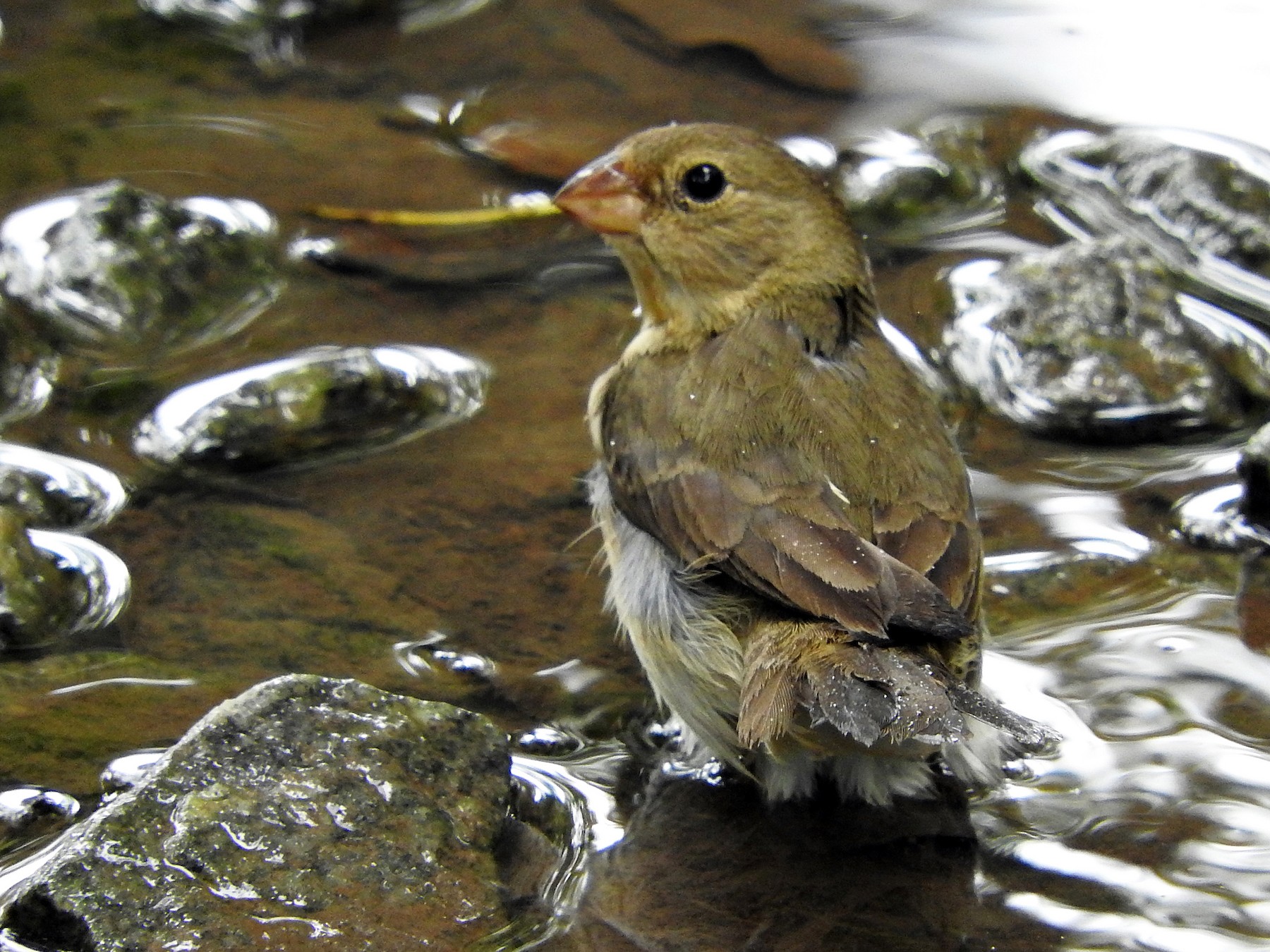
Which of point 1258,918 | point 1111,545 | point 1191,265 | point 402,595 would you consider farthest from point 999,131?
point 1258,918

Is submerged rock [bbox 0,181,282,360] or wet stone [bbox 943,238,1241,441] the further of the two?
submerged rock [bbox 0,181,282,360]

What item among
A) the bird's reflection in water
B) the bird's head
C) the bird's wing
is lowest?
the bird's reflection in water

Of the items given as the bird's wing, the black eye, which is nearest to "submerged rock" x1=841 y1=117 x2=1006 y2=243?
the black eye

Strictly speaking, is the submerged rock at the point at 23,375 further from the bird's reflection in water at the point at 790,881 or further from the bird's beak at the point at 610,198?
the bird's reflection in water at the point at 790,881

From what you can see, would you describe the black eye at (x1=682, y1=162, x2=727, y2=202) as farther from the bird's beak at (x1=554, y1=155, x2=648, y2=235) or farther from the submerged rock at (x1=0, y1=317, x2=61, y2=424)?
the submerged rock at (x1=0, y1=317, x2=61, y2=424)

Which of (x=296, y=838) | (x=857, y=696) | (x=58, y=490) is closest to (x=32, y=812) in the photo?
(x=296, y=838)

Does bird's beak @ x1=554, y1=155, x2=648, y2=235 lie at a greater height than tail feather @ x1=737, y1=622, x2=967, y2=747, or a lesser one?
greater

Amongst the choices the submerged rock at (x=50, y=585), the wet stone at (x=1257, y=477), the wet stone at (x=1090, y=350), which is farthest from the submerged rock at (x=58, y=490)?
the wet stone at (x=1257, y=477)
